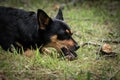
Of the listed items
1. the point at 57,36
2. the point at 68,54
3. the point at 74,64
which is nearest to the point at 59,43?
the point at 57,36

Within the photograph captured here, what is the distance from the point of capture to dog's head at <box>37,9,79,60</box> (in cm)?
529

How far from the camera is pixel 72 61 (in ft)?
17.3

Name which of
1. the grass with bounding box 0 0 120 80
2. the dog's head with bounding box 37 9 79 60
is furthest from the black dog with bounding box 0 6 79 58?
the grass with bounding box 0 0 120 80

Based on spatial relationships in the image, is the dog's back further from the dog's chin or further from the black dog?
the dog's chin

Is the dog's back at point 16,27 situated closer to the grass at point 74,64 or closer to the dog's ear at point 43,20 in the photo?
the dog's ear at point 43,20

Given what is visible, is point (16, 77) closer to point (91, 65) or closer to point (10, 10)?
point (91, 65)

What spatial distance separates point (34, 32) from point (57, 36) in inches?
17.8

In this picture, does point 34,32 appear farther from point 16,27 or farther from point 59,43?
point 59,43

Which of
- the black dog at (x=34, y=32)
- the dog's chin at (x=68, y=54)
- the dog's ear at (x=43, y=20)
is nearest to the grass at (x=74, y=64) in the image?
the dog's chin at (x=68, y=54)

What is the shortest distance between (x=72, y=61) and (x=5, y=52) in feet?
3.98

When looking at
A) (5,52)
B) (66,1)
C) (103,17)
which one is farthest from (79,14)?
(5,52)

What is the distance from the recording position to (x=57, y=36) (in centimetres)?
534

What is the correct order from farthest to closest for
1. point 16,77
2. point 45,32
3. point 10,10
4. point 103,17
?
1. point 103,17
2. point 10,10
3. point 45,32
4. point 16,77

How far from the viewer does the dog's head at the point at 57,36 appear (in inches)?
208
